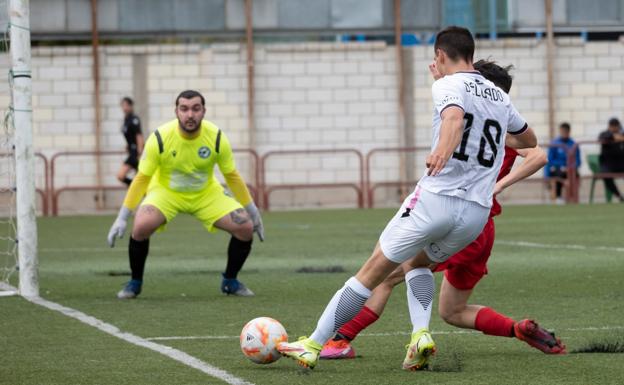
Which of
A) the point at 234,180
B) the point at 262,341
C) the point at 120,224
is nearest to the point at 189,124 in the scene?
the point at 234,180

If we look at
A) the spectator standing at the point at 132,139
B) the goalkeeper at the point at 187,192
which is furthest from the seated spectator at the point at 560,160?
the goalkeeper at the point at 187,192

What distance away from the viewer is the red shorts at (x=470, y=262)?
7707mm

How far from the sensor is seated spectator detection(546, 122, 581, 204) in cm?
2823

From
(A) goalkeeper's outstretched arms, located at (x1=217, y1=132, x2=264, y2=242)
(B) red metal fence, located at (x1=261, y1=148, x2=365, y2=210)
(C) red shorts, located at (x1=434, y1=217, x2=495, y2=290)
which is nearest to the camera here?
(C) red shorts, located at (x1=434, y1=217, x2=495, y2=290)

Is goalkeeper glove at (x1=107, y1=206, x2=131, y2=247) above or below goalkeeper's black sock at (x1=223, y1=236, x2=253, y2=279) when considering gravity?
above

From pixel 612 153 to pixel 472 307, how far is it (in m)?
21.1

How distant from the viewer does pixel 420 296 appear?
7.27 metres

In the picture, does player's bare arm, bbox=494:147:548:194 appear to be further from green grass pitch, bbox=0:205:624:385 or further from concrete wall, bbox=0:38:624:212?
concrete wall, bbox=0:38:624:212

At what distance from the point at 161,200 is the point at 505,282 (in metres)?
3.10

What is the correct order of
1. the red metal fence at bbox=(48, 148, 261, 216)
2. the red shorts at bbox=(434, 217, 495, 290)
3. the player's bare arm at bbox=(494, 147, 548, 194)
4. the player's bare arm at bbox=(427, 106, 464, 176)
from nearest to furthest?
the player's bare arm at bbox=(427, 106, 464, 176) → the red shorts at bbox=(434, 217, 495, 290) → the player's bare arm at bbox=(494, 147, 548, 194) → the red metal fence at bbox=(48, 148, 261, 216)

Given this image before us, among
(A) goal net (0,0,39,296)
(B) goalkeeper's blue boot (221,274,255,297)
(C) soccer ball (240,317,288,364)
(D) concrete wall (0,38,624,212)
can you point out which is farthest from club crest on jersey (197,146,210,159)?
(D) concrete wall (0,38,624,212)

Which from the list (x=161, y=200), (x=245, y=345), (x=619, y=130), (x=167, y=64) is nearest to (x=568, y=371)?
(x=245, y=345)

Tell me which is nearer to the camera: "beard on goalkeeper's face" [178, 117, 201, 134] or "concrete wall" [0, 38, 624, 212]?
"beard on goalkeeper's face" [178, 117, 201, 134]

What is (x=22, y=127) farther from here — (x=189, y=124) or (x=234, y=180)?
(x=234, y=180)
